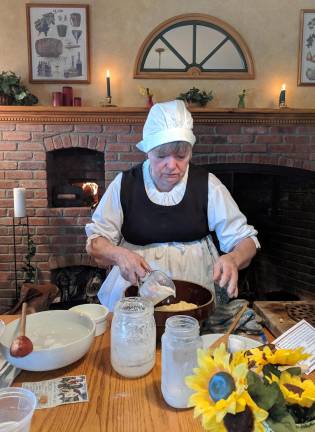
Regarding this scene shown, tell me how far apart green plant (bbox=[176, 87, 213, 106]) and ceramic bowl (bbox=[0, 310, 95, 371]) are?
1.99m

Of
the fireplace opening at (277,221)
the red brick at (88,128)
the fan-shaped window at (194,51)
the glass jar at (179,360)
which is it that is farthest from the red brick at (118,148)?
the glass jar at (179,360)

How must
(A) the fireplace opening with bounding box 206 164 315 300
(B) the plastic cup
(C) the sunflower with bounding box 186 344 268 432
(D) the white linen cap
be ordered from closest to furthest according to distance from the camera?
(C) the sunflower with bounding box 186 344 268 432, (B) the plastic cup, (D) the white linen cap, (A) the fireplace opening with bounding box 206 164 315 300

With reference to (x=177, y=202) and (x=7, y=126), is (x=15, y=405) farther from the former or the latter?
(x=7, y=126)

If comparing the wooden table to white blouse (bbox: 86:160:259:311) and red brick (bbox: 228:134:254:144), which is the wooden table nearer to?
white blouse (bbox: 86:160:259:311)

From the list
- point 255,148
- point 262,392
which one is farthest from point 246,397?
point 255,148

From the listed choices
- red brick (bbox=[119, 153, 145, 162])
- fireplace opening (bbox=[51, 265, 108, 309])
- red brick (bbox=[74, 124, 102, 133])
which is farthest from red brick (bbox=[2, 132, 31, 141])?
fireplace opening (bbox=[51, 265, 108, 309])

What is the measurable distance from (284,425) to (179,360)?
280 mm

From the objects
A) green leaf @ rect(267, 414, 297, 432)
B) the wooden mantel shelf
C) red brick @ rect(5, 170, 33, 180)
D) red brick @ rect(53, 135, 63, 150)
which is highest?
the wooden mantel shelf

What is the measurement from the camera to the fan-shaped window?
8.43 ft

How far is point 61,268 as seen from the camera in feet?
9.20

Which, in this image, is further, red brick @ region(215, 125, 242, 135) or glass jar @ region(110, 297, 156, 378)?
red brick @ region(215, 125, 242, 135)

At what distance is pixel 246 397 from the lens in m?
0.41

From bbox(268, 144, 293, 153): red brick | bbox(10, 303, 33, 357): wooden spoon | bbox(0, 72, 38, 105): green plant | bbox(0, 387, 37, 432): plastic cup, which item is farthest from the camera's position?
bbox(268, 144, 293, 153): red brick

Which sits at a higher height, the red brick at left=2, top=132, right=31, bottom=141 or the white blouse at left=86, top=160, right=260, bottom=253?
the red brick at left=2, top=132, right=31, bottom=141
